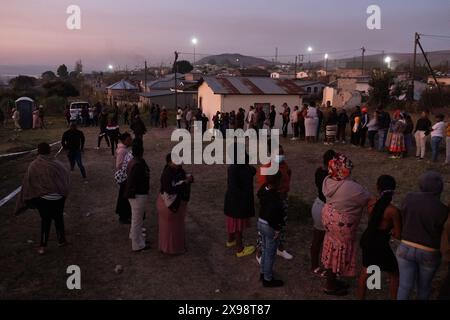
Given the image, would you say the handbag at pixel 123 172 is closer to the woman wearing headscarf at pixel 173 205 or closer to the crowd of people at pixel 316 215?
the crowd of people at pixel 316 215

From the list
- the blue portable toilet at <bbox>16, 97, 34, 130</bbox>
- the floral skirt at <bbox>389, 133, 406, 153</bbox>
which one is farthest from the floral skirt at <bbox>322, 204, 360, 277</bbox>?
the blue portable toilet at <bbox>16, 97, 34, 130</bbox>

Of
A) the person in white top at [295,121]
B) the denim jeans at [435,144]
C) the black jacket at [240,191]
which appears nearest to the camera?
the black jacket at [240,191]

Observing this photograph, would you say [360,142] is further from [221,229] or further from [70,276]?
[70,276]

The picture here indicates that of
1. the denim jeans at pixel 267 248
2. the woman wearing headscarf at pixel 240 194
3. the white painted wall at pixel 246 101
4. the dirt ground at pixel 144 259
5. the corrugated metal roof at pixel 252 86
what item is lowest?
the dirt ground at pixel 144 259

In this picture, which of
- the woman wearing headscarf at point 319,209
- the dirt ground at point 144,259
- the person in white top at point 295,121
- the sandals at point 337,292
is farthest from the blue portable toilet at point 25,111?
the sandals at point 337,292

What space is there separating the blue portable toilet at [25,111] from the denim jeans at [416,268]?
27.5m

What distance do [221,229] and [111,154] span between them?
9138mm

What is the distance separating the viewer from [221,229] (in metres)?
7.89

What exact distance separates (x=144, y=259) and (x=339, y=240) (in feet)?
10.2

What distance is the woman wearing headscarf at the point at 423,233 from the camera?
428 cm

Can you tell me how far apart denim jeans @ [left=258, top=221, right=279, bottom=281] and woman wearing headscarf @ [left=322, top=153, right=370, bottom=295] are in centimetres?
66

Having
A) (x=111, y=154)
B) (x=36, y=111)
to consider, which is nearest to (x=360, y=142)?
(x=111, y=154)

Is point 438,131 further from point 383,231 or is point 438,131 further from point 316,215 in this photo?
point 383,231

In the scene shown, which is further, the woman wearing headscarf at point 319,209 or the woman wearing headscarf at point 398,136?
the woman wearing headscarf at point 398,136
